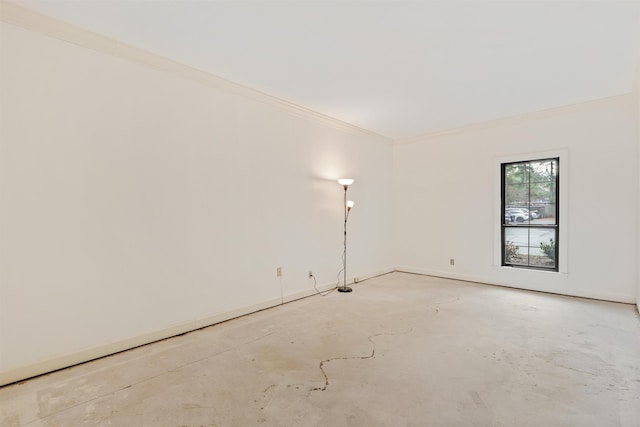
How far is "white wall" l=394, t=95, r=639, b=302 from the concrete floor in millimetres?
832

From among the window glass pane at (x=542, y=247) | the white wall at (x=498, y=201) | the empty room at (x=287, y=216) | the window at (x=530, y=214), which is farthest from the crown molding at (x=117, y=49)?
the window glass pane at (x=542, y=247)

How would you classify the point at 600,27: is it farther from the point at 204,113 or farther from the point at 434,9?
the point at 204,113

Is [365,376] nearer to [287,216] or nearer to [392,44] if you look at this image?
[287,216]

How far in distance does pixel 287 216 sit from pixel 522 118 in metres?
3.76

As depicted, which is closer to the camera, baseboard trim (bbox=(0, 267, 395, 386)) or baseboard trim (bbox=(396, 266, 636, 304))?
baseboard trim (bbox=(0, 267, 395, 386))

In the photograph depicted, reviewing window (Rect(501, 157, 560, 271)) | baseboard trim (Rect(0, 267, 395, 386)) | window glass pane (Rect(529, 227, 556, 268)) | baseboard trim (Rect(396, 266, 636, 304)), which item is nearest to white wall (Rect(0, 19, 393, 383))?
baseboard trim (Rect(0, 267, 395, 386))

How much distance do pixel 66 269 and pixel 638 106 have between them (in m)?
6.07

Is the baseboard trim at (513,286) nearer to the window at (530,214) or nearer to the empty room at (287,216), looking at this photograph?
the empty room at (287,216)

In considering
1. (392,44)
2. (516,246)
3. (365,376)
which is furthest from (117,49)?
(516,246)

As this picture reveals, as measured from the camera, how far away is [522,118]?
455 cm

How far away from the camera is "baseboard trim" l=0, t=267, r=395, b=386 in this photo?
2.20 metres

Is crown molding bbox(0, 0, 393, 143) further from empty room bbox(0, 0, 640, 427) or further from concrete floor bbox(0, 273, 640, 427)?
concrete floor bbox(0, 273, 640, 427)

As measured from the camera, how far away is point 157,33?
2492 millimetres

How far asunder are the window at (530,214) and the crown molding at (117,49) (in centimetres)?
352
